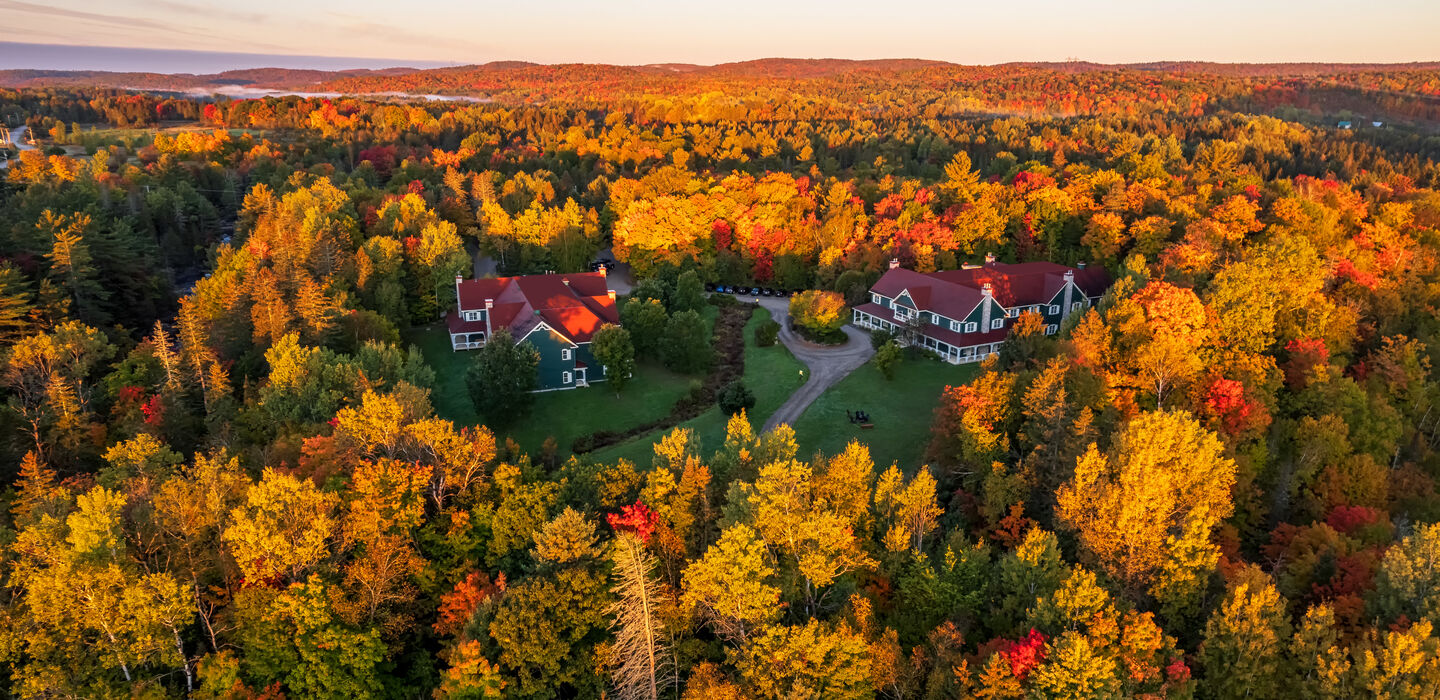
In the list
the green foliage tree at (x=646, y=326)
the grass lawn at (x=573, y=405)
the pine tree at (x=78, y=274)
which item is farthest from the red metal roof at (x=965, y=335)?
the pine tree at (x=78, y=274)

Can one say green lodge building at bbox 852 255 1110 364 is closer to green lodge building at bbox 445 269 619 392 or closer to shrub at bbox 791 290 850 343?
shrub at bbox 791 290 850 343

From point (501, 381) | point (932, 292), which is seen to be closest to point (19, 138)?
point (501, 381)

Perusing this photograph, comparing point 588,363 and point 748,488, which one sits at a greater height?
point 748,488

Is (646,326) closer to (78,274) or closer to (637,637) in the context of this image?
(637,637)

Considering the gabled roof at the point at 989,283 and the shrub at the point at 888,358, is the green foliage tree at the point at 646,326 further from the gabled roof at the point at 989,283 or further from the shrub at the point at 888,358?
the gabled roof at the point at 989,283

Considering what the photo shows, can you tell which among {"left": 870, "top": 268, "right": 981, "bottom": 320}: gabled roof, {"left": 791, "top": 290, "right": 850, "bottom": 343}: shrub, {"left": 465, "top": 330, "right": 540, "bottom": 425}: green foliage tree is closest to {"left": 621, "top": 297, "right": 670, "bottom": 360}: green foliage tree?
{"left": 465, "top": 330, "right": 540, "bottom": 425}: green foliage tree

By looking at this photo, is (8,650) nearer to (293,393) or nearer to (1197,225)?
(293,393)

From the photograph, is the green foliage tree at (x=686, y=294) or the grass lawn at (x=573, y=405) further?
the green foliage tree at (x=686, y=294)
